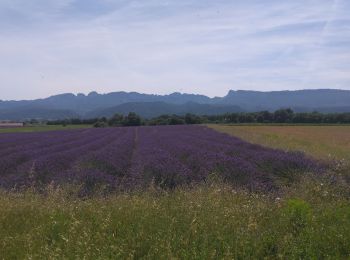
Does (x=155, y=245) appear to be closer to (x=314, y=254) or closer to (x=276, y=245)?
(x=276, y=245)

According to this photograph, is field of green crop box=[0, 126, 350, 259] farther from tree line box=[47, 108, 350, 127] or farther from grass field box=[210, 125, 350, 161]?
tree line box=[47, 108, 350, 127]

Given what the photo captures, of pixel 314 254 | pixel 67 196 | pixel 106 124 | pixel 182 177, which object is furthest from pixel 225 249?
pixel 106 124

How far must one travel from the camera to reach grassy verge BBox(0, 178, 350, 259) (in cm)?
540

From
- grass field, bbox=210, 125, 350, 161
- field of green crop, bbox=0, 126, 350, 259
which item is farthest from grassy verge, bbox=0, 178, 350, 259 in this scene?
grass field, bbox=210, 125, 350, 161

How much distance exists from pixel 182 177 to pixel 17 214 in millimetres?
4506

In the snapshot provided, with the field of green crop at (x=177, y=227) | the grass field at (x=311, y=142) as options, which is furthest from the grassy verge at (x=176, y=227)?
the grass field at (x=311, y=142)

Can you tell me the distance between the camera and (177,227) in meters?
6.18

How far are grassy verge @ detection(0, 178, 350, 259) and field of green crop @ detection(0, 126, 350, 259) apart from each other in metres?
0.01

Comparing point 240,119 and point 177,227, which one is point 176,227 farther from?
point 240,119

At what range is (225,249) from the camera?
5457mm

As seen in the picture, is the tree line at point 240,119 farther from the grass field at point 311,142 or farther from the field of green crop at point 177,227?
the field of green crop at point 177,227

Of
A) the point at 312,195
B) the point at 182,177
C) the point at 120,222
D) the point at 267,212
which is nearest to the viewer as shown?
the point at 120,222

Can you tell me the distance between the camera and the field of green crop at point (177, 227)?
539 cm

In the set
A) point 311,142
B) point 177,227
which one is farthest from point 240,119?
point 177,227
